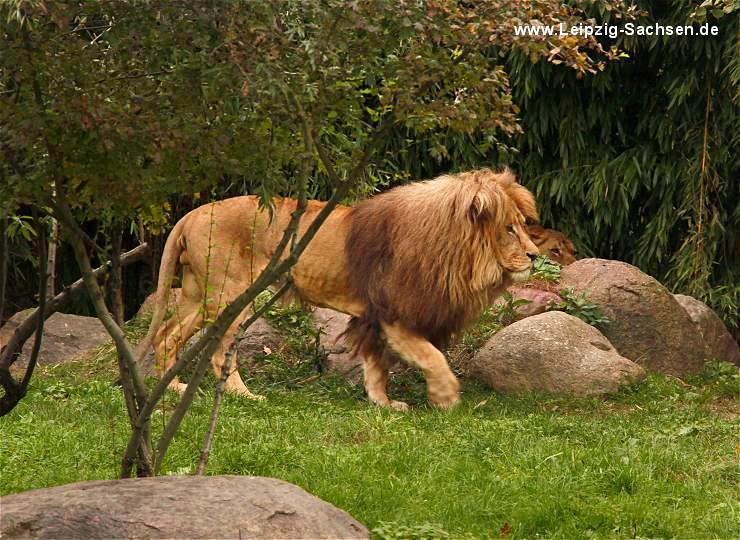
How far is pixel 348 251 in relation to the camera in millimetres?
8391

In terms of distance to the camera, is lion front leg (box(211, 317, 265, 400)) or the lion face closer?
the lion face

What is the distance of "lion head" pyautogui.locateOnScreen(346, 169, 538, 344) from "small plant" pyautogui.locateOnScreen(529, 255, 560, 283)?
167cm

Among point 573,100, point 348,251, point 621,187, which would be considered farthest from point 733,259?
point 348,251

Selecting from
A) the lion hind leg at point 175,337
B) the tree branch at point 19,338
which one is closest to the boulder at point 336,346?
the lion hind leg at point 175,337

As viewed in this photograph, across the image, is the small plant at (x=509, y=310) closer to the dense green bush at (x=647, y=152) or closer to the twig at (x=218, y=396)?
the dense green bush at (x=647, y=152)

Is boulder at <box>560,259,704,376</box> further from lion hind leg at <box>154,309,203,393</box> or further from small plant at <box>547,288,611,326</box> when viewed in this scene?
lion hind leg at <box>154,309,203,393</box>

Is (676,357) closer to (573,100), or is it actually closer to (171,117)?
(573,100)

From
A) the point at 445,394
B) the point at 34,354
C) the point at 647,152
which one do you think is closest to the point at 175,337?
the point at 445,394

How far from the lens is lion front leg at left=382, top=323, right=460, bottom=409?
786cm

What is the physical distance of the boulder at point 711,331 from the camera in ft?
31.3

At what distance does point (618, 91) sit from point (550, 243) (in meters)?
1.51

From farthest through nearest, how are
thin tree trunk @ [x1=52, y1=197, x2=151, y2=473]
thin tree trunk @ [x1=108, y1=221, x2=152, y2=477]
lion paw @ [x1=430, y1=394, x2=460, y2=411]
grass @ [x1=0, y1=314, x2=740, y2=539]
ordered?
lion paw @ [x1=430, y1=394, x2=460, y2=411]
grass @ [x1=0, y1=314, x2=740, y2=539]
thin tree trunk @ [x1=108, y1=221, x2=152, y2=477]
thin tree trunk @ [x1=52, y1=197, x2=151, y2=473]

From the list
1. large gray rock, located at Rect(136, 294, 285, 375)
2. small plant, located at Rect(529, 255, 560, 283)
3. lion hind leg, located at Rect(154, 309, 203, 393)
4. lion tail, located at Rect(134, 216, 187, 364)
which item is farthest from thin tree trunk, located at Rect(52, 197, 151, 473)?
small plant, located at Rect(529, 255, 560, 283)

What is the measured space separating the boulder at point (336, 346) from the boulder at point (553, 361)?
3.11ft
